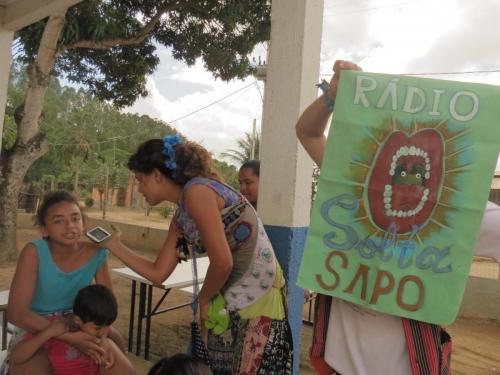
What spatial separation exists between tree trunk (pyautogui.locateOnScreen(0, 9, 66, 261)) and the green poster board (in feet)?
27.4

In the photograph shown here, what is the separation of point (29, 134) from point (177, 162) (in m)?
8.03

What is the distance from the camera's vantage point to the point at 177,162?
176cm

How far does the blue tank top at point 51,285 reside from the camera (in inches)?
84.7

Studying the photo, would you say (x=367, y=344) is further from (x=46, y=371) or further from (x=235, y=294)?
(x=46, y=371)

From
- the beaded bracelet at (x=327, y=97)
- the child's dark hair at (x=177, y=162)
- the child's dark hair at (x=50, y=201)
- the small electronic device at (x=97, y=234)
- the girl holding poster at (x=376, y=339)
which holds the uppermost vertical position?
the beaded bracelet at (x=327, y=97)


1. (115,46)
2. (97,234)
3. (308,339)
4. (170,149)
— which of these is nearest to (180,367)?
(97,234)

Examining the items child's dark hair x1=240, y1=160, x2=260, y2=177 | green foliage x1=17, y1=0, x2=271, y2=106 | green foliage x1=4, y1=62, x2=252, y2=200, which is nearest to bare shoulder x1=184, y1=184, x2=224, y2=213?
child's dark hair x1=240, y1=160, x2=260, y2=177

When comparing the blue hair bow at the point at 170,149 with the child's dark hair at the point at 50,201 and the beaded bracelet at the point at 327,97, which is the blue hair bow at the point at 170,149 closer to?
the beaded bracelet at the point at 327,97

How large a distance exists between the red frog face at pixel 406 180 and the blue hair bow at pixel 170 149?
822mm

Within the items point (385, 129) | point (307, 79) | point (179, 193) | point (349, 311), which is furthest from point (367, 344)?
point (307, 79)

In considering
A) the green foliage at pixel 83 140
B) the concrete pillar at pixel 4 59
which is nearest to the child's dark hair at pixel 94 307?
the concrete pillar at pixel 4 59

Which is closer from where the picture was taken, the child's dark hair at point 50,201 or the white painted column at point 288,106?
the child's dark hair at point 50,201

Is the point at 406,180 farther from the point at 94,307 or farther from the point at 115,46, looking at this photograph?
the point at 115,46

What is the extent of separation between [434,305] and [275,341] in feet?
2.44
